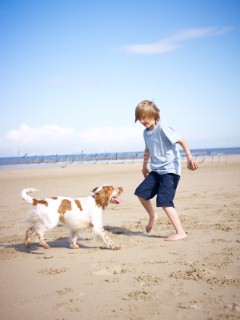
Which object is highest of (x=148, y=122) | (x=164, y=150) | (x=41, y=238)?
(x=148, y=122)

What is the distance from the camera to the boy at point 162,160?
4.63m

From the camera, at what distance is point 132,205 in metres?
8.23

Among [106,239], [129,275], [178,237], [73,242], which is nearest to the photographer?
[129,275]

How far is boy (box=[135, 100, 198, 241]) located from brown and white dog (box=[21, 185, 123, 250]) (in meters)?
0.79

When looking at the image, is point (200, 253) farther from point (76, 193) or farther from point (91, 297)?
point (76, 193)

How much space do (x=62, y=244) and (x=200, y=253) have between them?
229cm

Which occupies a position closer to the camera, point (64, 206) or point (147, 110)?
point (64, 206)

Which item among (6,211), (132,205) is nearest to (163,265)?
(132,205)

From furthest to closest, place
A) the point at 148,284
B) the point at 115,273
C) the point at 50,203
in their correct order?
the point at 50,203 → the point at 115,273 → the point at 148,284

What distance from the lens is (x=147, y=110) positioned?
4.73 m

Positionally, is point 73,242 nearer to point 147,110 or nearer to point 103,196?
point 103,196

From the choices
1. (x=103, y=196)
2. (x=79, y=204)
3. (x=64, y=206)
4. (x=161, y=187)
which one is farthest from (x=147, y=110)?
(x=64, y=206)

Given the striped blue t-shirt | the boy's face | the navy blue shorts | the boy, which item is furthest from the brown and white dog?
the boy's face

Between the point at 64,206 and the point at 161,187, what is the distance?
1.53 m
